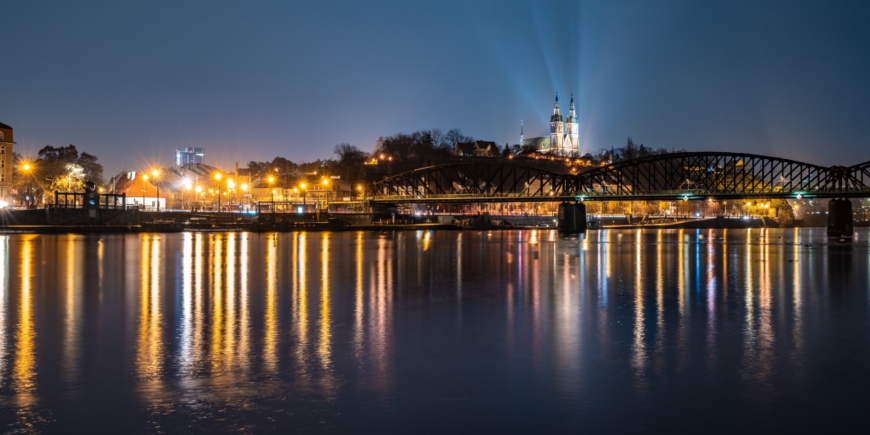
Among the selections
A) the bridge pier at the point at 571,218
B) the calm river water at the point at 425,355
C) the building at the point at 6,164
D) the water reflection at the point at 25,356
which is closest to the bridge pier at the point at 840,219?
the bridge pier at the point at 571,218

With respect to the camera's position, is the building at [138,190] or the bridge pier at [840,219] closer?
the bridge pier at [840,219]

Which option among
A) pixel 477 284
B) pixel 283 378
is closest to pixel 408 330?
pixel 283 378

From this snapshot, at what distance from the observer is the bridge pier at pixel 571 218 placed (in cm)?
12656

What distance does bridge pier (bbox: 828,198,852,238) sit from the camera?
105 m

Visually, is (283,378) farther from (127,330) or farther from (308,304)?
(308,304)

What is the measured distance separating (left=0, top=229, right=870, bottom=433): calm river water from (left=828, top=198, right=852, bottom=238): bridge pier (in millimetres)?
80562

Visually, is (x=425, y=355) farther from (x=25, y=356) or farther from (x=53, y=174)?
(x=53, y=174)

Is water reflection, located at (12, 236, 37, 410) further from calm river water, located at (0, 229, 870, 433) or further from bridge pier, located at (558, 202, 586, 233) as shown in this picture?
bridge pier, located at (558, 202, 586, 233)

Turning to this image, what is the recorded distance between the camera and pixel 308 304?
2477cm

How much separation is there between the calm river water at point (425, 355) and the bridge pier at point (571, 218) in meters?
93.0

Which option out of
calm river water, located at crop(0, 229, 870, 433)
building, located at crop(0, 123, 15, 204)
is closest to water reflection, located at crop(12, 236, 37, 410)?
calm river water, located at crop(0, 229, 870, 433)

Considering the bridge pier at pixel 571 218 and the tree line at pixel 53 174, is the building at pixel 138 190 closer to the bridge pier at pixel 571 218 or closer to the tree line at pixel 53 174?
the tree line at pixel 53 174

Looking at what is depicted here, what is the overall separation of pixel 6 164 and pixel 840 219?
143539 mm

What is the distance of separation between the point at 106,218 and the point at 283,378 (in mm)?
87980
